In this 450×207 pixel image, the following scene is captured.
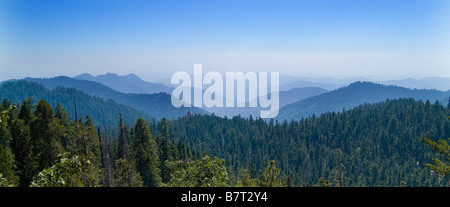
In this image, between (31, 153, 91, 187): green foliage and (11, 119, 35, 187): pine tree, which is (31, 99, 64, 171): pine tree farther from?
(31, 153, 91, 187): green foliage

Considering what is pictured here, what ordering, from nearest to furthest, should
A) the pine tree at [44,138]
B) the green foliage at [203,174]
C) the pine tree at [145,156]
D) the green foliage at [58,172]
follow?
the green foliage at [58,172] < the green foliage at [203,174] < the pine tree at [44,138] < the pine tree at [145,156]

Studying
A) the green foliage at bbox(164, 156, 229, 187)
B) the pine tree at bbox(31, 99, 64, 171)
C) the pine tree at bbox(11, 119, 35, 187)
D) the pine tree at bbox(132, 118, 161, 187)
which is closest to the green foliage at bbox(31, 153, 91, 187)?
the green foliage at bbox(164, 156, 229, 187)

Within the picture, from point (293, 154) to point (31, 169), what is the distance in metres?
174

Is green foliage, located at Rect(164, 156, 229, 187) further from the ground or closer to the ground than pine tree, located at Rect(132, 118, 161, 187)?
further from the ground

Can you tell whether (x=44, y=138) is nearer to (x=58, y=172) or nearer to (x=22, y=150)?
(x=22, y=150)

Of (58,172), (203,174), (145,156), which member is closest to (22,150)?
(145,156)

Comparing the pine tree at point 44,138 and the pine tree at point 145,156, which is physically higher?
the pine tree at point 44,138

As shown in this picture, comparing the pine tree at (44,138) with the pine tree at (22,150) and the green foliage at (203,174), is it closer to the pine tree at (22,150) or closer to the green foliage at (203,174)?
the pine tree at (22,150)

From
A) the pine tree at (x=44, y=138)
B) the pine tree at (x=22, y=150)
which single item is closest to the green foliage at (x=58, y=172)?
the pine tree at (x=22, y=150)

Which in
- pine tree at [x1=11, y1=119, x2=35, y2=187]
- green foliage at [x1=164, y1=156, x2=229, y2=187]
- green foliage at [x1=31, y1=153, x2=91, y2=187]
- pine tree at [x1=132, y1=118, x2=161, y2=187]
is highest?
green foliage at [x1=31, y1=153, x2=91, y2=187]

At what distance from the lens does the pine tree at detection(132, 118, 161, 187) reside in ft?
129

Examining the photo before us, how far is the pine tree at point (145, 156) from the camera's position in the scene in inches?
1544
